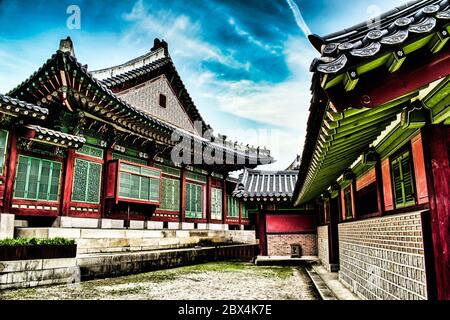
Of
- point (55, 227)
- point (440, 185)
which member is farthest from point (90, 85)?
point (440, 185)

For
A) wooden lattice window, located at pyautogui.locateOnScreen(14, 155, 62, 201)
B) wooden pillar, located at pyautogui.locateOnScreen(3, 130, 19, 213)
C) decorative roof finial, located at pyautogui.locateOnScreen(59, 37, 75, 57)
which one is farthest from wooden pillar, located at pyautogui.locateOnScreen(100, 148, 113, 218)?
decorative roof finial, located at pyautogui.locateOnScreen(59, 37, 75, 57)

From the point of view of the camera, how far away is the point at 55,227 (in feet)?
Answer: 34.9

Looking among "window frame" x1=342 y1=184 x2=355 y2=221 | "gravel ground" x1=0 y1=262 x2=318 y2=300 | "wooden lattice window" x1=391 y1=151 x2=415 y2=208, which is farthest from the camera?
"window frame" x1=342 y1=184 x2=355 y2=221

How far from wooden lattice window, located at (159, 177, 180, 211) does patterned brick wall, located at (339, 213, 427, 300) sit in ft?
31.9

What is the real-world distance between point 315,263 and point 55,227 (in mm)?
9569

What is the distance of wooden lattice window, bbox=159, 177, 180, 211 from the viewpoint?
51.4 feet

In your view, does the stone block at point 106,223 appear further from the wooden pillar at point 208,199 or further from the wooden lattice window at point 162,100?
the wooden lattice window at point 162,100

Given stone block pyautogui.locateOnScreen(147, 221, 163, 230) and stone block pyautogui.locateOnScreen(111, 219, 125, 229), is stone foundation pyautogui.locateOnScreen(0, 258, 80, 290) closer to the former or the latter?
stone block pyautogui.locateOnScreen(111, 219, 125, 229)

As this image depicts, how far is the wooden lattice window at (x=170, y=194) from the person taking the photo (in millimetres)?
15672

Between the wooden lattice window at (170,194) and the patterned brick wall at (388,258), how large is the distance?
31.9 ft

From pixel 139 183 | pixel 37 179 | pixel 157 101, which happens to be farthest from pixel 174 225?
pixel 157 101

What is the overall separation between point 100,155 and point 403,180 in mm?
10738

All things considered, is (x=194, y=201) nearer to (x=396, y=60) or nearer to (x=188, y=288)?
(x=188, y=288)
